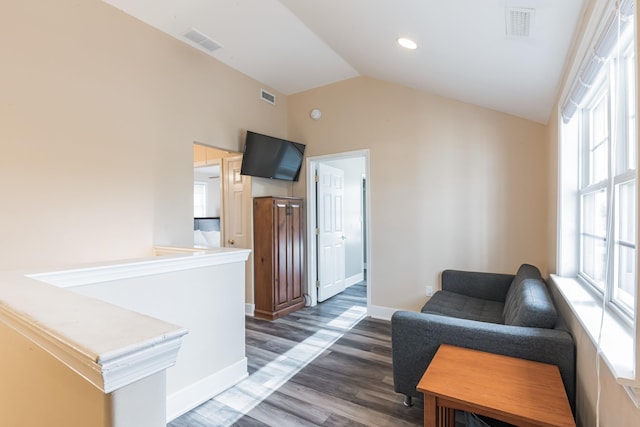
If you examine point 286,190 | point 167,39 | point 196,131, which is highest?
point 167,39

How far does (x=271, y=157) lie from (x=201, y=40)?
4.79 feet

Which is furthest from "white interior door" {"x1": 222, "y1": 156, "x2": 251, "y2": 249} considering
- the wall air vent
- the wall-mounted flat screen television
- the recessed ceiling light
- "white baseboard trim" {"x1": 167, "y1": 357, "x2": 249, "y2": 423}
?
the recessed ceiling light

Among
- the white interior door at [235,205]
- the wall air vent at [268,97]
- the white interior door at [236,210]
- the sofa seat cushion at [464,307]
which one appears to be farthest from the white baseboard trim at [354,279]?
the wall air vent at [268,97]

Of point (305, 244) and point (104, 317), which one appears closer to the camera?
point (104, 317)

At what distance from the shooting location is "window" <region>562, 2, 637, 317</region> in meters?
1.24

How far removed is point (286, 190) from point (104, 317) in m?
3.85

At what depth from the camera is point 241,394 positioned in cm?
233

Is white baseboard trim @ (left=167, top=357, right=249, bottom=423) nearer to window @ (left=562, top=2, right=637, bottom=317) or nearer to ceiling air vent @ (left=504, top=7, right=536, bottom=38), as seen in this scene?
window @ (left=562, top=2, right=637, bottom=317)

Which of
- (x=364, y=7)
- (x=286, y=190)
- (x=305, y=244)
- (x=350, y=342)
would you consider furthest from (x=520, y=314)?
(x=286, y=190)

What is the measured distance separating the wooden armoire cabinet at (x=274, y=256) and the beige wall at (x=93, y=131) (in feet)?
3.12

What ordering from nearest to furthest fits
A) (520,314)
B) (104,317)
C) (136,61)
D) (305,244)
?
(104,317)
(520,314)
(136,61)
(305,244)

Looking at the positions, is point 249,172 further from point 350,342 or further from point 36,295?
point 36,295

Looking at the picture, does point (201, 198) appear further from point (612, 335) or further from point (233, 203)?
point (612, 335)

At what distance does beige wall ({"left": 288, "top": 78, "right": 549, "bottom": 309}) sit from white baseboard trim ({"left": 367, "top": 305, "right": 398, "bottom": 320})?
0.20 ft
